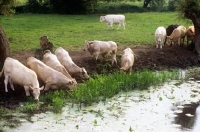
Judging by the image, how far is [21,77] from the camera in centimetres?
1217

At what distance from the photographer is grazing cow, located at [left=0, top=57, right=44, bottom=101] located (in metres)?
11.9

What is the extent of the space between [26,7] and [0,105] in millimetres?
21058

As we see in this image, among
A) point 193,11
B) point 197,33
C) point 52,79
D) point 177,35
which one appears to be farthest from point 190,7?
point 52,79

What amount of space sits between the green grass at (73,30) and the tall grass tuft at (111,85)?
428cm

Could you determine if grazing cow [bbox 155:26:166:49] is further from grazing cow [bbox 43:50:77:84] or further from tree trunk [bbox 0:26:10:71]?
tree trunk [bbox 0:26:10:71]

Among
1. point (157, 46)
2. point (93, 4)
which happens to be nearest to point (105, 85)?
point (157, 46)

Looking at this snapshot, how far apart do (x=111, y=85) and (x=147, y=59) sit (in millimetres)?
4408

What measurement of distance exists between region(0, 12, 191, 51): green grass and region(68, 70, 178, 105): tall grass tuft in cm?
428

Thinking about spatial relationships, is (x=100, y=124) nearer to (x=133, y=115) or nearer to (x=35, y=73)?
(x=133, y=115)

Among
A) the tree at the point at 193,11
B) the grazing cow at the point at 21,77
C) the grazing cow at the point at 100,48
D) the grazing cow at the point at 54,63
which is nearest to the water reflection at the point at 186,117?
the grazing cow at the point at 54,63

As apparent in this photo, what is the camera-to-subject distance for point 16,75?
484 inches

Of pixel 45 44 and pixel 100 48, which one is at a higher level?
pixel 45 44

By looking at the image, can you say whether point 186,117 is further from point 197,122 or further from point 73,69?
point 73,69

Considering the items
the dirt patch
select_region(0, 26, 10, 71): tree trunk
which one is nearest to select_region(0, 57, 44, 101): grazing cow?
the dirt patch
